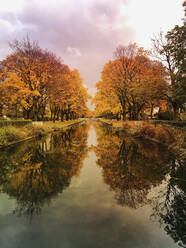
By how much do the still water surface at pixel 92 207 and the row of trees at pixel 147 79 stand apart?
15749 millimetres

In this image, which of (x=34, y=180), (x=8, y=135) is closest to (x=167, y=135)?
(x=34, y=180)

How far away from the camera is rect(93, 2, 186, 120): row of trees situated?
1969 centimetres

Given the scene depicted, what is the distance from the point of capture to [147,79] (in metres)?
24.4

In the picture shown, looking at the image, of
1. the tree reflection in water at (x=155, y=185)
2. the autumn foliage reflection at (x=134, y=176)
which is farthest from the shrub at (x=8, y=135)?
the tree reflection in water at (x=155, y=185)

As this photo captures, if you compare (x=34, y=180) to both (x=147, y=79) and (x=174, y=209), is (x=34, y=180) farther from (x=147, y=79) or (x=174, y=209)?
(x=147, y=79)

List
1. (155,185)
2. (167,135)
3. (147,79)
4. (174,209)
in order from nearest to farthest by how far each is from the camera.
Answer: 1. (174,209)
2. (155,185)
3. (167,135)
4. (147,79)

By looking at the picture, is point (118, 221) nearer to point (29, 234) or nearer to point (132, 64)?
point (29, 234)

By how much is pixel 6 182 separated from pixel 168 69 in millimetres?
26980

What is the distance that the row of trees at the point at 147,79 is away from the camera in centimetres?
1969

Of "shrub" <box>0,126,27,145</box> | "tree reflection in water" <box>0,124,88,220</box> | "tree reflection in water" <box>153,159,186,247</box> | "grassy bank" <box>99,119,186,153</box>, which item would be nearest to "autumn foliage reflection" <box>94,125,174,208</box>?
"tree reflection in water" <box>153,159,186,247</box>

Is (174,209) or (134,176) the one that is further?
(134,176)

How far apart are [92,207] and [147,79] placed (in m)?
23.4

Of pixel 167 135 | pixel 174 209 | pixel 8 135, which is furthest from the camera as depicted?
pixel 8 135

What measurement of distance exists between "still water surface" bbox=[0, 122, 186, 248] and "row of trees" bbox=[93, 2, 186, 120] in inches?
620
